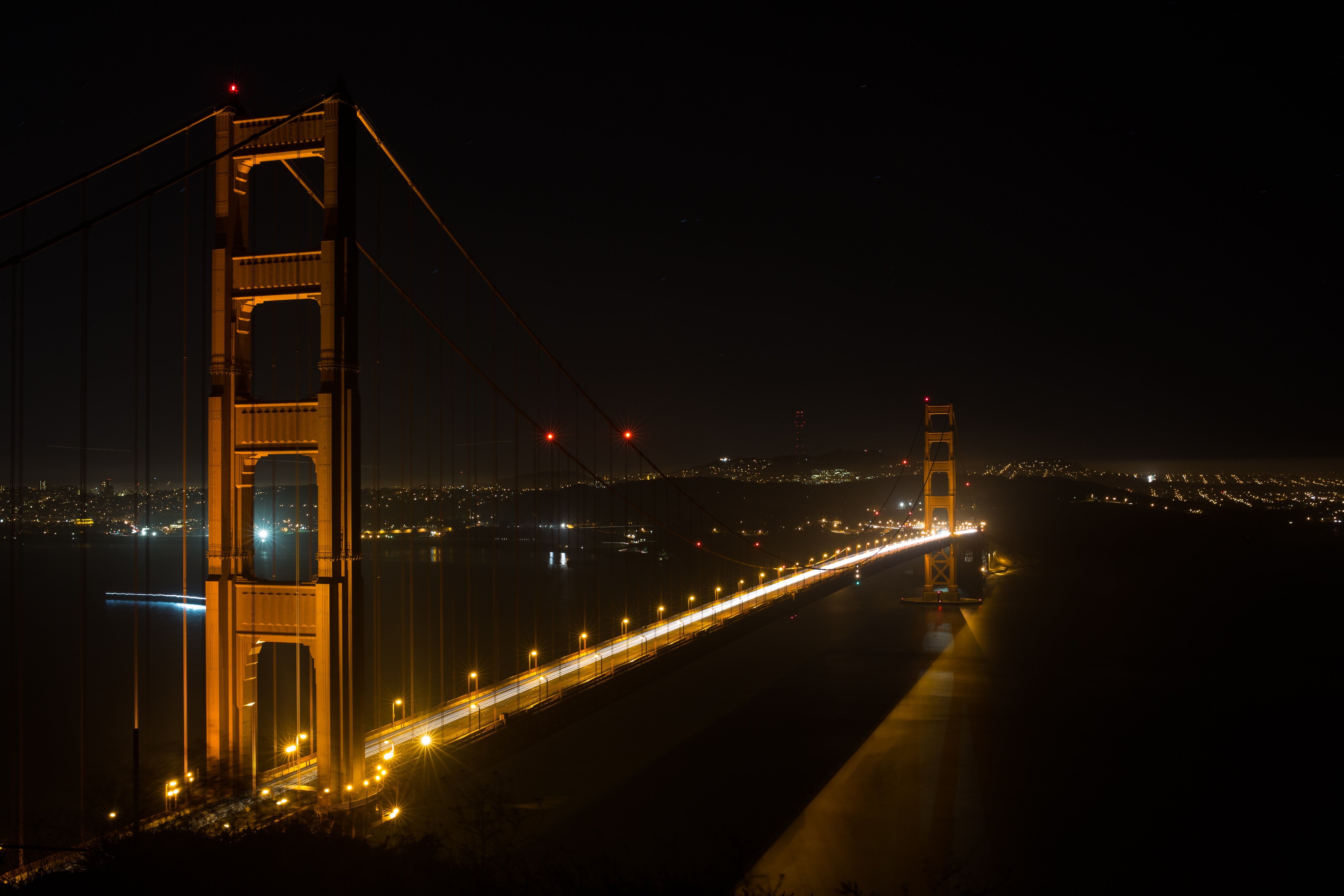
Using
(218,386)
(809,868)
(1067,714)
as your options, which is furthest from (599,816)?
(1067,714)

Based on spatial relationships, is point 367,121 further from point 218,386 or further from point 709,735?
point 709,735

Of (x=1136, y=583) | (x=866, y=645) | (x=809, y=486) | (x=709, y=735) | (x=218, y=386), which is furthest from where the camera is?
(x=809, y=486)

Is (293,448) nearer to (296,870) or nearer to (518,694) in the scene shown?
(296,870)

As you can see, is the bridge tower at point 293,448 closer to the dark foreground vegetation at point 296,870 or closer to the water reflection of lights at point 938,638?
the dark foreground vegetation at point 296,870

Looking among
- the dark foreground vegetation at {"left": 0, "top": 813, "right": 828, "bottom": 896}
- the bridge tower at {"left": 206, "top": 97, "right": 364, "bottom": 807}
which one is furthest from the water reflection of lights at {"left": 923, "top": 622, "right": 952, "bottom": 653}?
the dark foreground vegetation at {"left": 0, "top": 813, "right": 828, "bottom": 896}

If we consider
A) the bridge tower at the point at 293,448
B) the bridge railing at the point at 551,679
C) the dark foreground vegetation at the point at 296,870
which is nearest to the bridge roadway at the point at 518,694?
the bridge railing at the point at 551,679

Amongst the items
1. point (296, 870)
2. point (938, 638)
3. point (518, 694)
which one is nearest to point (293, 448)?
point (296, 870)
